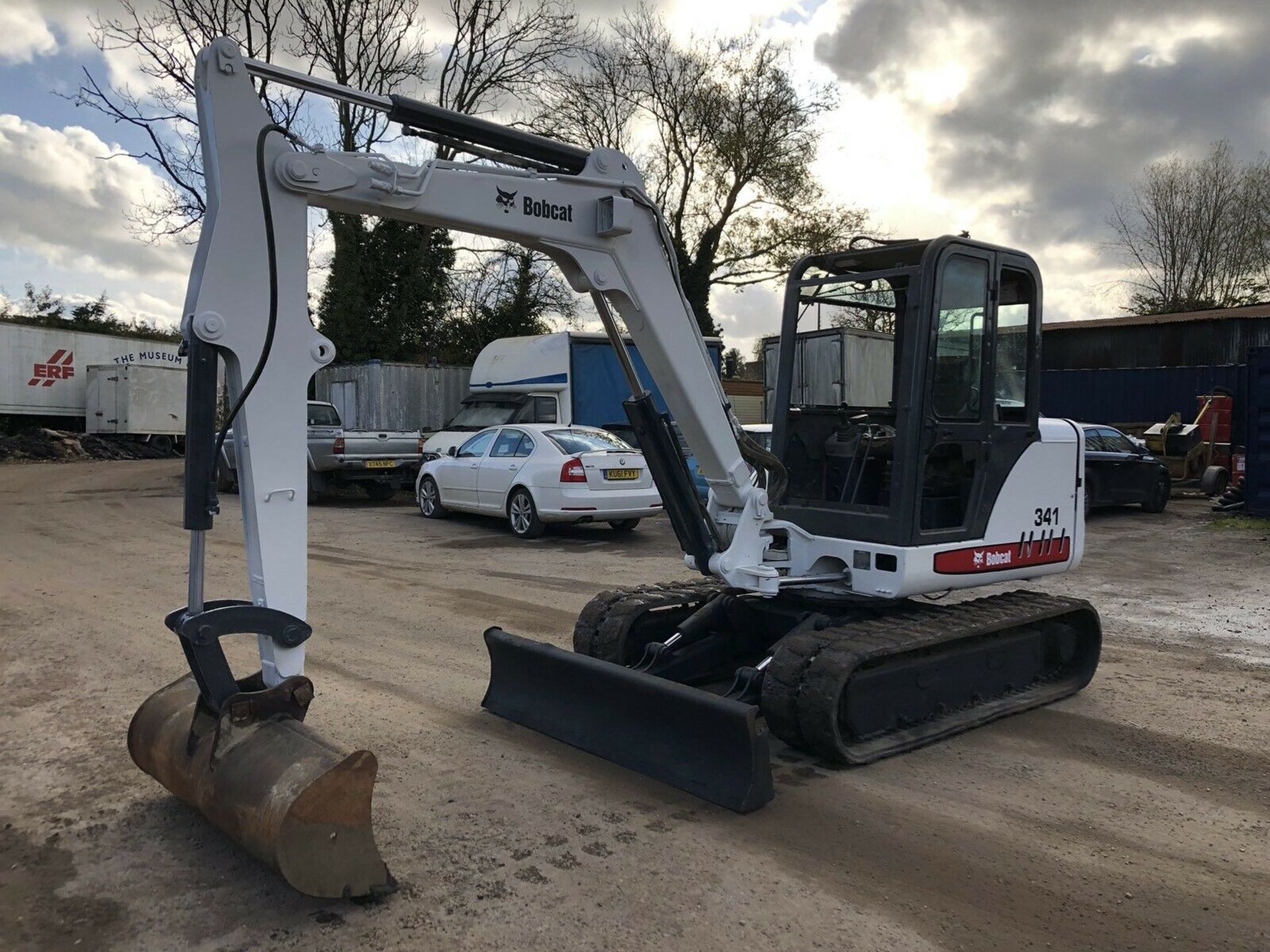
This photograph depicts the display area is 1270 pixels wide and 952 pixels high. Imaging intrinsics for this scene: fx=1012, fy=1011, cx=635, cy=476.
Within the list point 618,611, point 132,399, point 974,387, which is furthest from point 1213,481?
point 132,399

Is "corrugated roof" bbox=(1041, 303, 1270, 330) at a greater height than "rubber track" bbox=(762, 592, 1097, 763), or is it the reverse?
"corrugated roof" bbox=(1041, 303, 1270, 330)

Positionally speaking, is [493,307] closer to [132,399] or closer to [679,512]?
[132,399]

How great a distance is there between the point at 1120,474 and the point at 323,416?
14.3m

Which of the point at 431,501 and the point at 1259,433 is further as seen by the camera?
the point at 431,501

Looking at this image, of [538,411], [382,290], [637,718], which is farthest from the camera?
[382,290]

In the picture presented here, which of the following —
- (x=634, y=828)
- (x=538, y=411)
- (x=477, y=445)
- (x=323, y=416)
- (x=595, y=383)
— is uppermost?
(x=595, y=383)

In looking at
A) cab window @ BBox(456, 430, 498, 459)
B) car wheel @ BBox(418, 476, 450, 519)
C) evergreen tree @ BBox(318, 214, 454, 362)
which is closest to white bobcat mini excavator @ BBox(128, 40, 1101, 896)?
cab window @ BBox(456, 430, 498, 459)

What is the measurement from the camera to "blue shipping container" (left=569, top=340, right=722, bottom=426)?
18.4 m

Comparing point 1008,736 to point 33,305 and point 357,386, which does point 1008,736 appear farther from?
point 33,305

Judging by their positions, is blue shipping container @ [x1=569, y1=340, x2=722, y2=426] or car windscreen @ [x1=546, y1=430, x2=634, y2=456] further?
blue shipping container @ [x1=569, y1=340, x2=722, y2=426]

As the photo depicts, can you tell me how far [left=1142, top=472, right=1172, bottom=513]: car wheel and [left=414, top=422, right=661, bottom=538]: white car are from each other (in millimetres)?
8854

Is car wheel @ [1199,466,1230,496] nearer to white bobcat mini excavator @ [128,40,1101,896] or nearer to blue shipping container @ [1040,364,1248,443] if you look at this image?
blue shipping container @ [1040,364,1248,443]

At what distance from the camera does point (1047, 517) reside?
638cm

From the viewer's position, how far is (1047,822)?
446 centimetres
